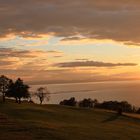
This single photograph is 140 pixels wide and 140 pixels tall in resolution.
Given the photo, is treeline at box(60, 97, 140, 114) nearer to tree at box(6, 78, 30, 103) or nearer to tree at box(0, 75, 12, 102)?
tree at box(6, 78, 30, 103)

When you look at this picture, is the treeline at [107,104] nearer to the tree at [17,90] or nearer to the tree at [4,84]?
the tree at [17,90]

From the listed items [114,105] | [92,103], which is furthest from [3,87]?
[92,103]

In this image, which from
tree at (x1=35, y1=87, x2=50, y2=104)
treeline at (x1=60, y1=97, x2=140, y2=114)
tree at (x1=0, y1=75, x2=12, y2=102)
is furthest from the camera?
tree at (x1=35, y1=87, x2=50, y2=104)

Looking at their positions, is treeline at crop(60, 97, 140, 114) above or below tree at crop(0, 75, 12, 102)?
below

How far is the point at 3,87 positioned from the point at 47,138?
8014 cm

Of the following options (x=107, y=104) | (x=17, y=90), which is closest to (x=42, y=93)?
(x=107, y=104)

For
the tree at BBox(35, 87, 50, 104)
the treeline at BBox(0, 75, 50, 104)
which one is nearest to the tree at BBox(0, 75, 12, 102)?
the treeline at BBox(0, 75, 50, 104)

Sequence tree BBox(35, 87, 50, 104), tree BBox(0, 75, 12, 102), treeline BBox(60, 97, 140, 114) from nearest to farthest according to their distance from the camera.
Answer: tree BBox(0, 75, 12, 102)
treeline BBox(60, 97, 140, 114)
tree BBox(35, 87, 50, 104)

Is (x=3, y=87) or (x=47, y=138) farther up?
(x=3, y=87)

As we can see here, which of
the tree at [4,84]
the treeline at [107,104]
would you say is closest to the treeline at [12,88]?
the tree at [4,84]

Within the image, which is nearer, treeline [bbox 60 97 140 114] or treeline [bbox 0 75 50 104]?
treeline [bbox 0 75 50 104]

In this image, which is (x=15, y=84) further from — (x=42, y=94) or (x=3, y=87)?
(x=42, y=94)

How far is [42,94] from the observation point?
526ft

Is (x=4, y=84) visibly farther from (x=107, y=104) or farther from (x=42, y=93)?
(x=107, y=104)
